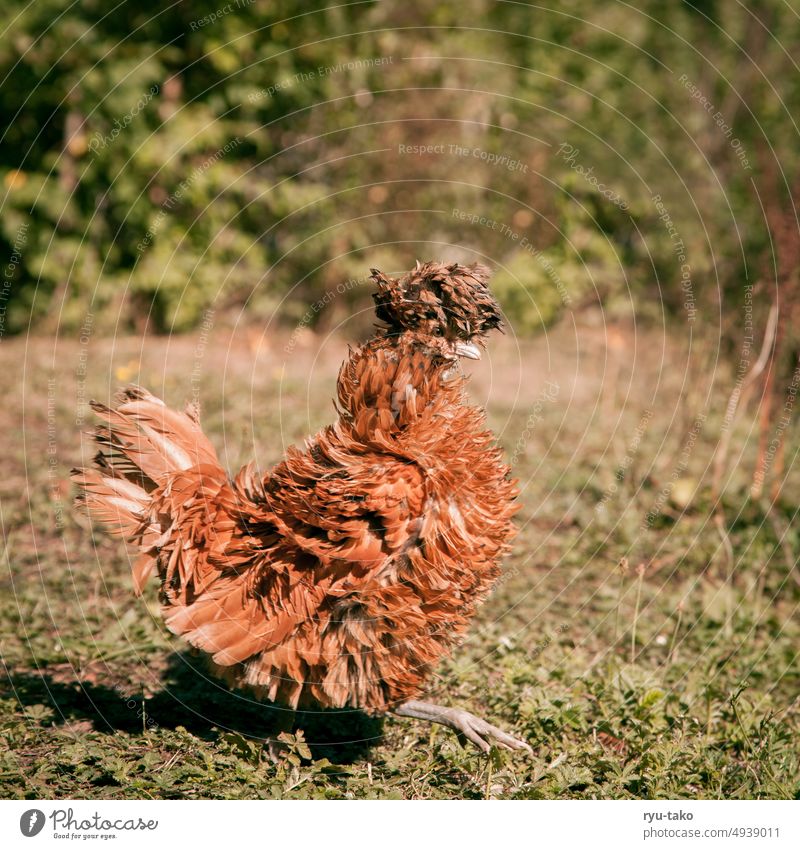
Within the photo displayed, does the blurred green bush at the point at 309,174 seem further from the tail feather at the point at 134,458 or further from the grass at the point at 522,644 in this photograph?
the tail feather at the point at 134,458

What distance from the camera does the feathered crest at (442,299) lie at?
2688 millimetres

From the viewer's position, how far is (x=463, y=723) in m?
3.05

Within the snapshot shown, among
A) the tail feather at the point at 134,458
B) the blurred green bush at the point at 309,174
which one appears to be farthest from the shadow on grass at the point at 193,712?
the blurred green bush at the point at 309,174

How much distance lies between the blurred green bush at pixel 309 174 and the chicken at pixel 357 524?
3700 mm

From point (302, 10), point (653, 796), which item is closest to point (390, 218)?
point (302, 10)

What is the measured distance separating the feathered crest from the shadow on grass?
4.95ft

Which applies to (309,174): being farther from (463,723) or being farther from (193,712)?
(463,723)

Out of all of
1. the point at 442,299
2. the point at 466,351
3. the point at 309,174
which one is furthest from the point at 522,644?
the point at 309,174

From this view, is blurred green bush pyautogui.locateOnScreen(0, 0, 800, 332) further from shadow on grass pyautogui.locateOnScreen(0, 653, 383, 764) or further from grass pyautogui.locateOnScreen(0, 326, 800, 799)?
shadow on grass pyautogui.locateOnScreen(0, 653, 383, 764)

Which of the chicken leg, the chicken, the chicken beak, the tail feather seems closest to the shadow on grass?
the chicken leg

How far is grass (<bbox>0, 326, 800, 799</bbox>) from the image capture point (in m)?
2.99

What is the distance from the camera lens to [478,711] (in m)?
3.45

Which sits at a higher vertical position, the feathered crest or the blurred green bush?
the blurred green bush
